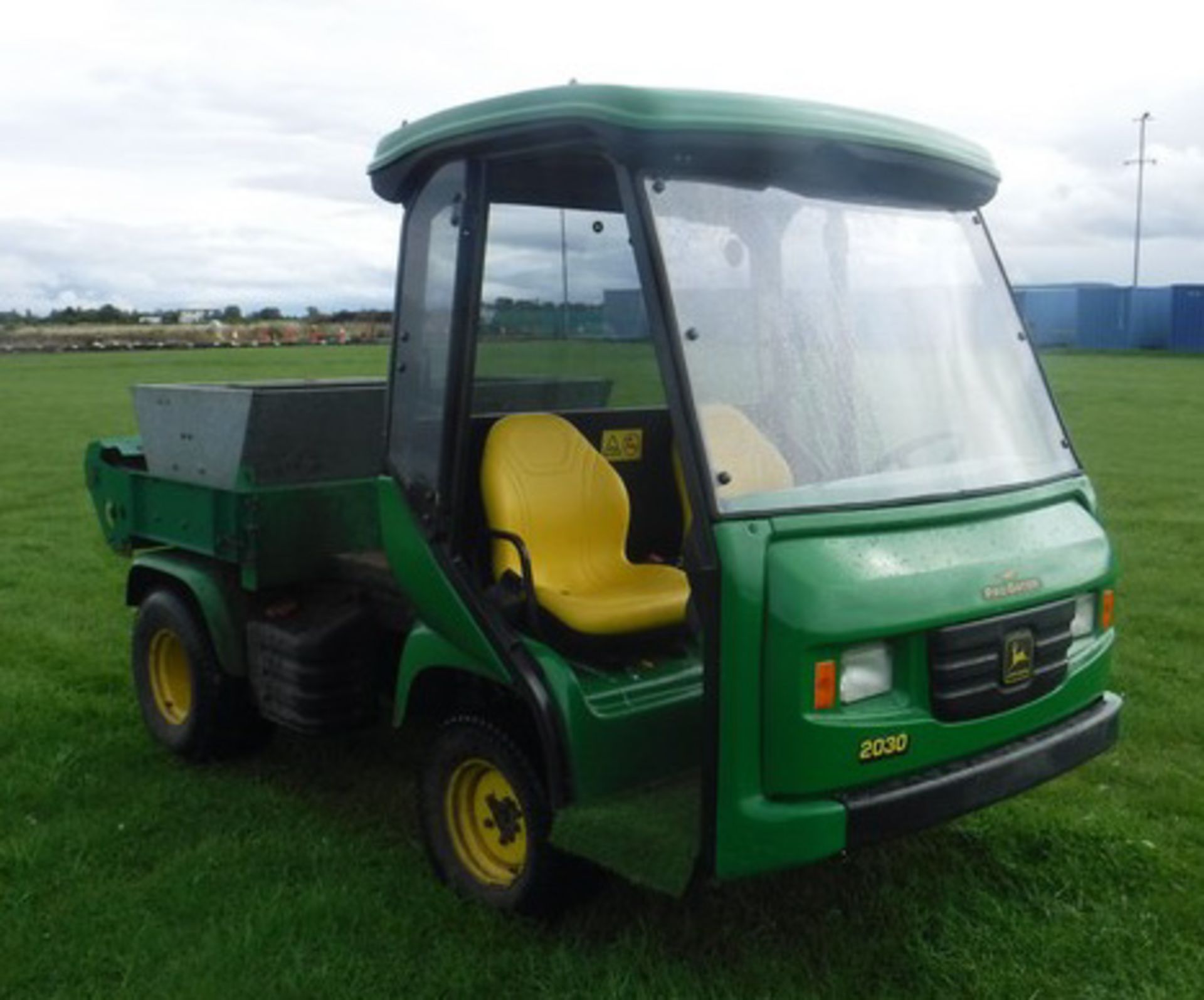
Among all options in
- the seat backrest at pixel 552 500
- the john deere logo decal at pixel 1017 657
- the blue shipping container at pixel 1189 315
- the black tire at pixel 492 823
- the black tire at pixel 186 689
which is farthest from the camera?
the blue shipping container at pixel 1189 315

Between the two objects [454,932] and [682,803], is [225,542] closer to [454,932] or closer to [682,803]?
[454,932]

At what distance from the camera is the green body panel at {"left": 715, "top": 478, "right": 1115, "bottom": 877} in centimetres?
320

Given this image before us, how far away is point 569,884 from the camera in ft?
12.7

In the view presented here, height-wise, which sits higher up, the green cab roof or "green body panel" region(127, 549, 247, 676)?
the green cab roof

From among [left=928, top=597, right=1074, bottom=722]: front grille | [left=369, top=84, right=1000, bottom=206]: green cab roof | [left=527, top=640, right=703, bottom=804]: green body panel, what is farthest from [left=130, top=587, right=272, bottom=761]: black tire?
[left=928, top=597, right=1074, bottom=722]: front grille

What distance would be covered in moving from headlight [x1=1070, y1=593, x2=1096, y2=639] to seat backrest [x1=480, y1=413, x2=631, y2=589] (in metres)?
1.40

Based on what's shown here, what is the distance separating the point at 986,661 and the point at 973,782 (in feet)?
0.99

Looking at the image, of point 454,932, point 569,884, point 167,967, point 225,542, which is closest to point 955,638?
point 569,884

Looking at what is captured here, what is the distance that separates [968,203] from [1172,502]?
8.48m

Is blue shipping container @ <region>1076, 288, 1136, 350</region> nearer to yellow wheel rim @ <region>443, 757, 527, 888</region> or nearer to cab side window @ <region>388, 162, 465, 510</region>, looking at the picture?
cab side window @ <region>388, 162, 465, 510</region>

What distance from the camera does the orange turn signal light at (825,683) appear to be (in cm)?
322

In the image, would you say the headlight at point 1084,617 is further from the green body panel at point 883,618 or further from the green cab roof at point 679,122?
the green cab roof at point 679,122

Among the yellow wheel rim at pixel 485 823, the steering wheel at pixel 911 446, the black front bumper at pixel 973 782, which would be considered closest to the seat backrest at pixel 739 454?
the steering wheel at pixel 911 446

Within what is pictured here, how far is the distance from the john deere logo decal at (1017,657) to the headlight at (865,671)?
1.14ft
